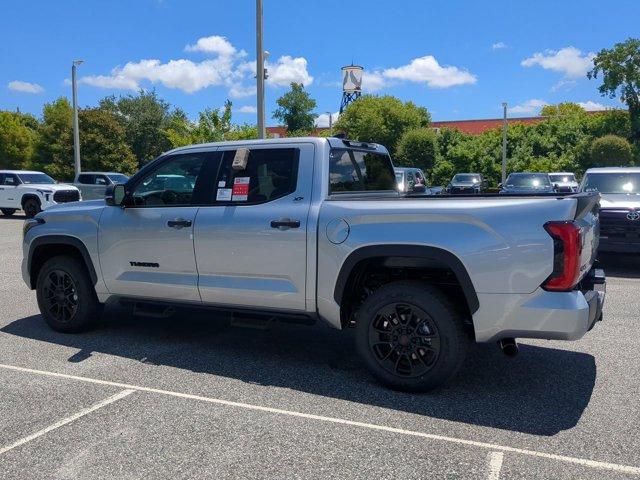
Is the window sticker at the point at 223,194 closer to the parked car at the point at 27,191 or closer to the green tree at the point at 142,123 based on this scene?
the parked car at the point at 27,191

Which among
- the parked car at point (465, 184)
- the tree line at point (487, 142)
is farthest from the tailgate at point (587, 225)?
the tree line at point (487, 142)

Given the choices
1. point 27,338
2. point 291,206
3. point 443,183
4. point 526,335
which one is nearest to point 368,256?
point 291,206

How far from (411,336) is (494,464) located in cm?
122

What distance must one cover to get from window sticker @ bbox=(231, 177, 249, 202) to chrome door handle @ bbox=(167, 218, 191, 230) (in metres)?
0.46

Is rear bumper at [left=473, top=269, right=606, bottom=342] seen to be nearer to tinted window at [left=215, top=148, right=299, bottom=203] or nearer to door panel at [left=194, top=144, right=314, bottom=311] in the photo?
door panel at [left=194, top=144, right=314, bottom=311]

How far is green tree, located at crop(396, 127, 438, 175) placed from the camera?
43.9 meters

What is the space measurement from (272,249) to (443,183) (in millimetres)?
38772

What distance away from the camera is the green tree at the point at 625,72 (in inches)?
1662

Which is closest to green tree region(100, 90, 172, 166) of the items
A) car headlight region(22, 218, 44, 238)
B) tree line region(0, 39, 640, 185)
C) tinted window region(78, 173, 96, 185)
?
tree line region(0, 39, 640, 185)

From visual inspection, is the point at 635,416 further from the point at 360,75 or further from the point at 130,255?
the point at 360,75

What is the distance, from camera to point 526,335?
412 cm

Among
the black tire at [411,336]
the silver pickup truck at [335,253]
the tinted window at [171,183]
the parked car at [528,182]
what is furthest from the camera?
the parked car at [528,182]

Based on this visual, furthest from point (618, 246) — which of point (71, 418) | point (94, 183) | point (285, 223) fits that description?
point (94, 183)

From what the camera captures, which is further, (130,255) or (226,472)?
(130,255)
